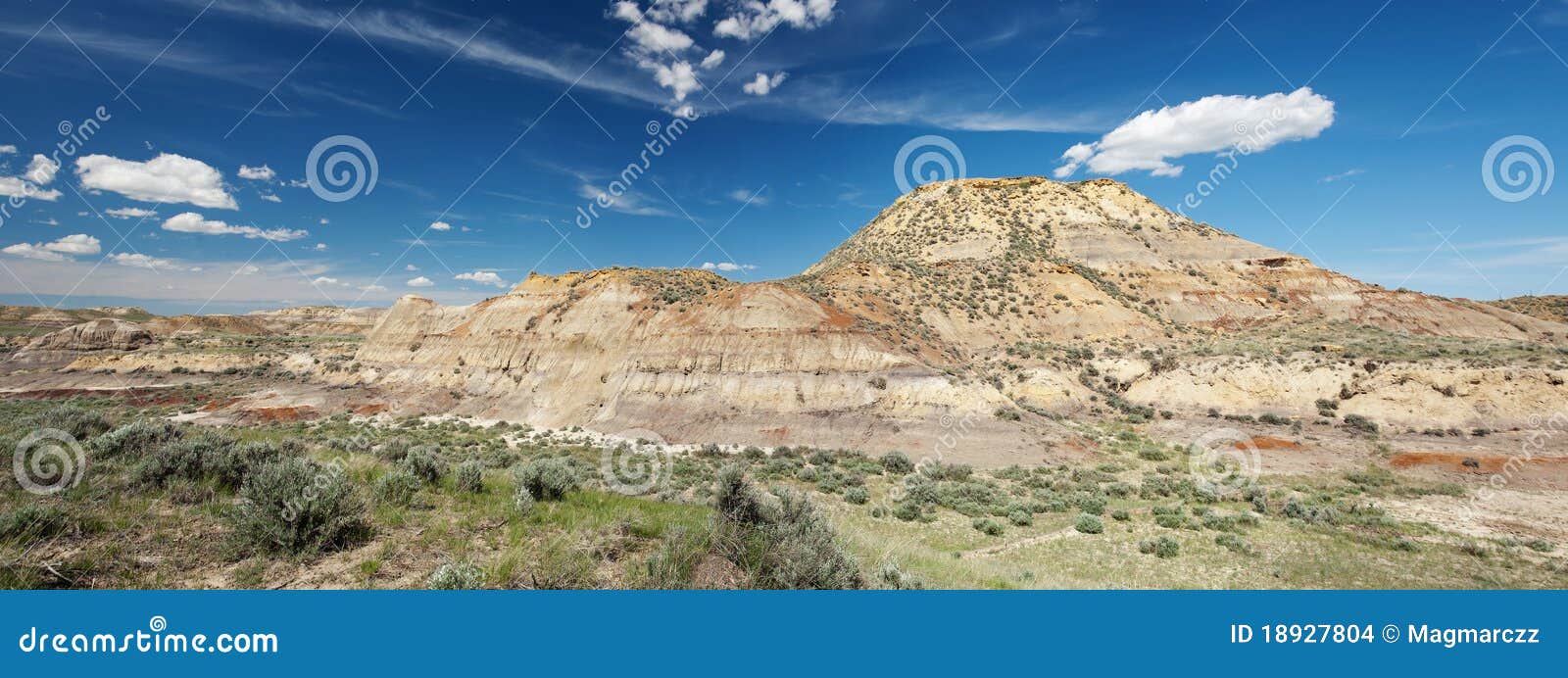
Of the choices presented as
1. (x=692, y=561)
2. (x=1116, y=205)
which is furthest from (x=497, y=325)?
(x=1116, y=205)

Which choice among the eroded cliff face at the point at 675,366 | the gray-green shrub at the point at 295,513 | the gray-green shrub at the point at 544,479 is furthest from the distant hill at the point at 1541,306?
the gray-green shrub at the point at 295,513

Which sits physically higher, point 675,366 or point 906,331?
point 906,331

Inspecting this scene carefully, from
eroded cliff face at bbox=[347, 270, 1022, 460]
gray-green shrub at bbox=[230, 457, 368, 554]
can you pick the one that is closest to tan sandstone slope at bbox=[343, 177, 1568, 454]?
eroded cliff face at bbox=[347, 270, 1022, 460]

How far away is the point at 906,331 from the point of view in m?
35.8

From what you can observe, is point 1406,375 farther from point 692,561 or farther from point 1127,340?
point 692,561

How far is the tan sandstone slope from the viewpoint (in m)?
28.6

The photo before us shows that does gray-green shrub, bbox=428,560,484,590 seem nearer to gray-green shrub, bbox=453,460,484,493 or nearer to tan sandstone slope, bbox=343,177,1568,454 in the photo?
gray-green shrub, bbox=453,460,484,493

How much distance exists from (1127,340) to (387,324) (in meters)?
62.1

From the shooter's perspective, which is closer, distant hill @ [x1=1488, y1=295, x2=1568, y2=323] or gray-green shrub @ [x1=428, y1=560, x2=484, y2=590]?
gray-green shrub @ [x1=428, y1=560, x2=484, y2=590]

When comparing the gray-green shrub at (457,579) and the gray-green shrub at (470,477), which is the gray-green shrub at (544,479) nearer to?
the gray-green shrub at (470,477)

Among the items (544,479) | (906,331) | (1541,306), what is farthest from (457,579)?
(1541,306)

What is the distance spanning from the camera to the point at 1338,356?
97.0 feet

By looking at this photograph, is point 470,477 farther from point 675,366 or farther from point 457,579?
point 675,366

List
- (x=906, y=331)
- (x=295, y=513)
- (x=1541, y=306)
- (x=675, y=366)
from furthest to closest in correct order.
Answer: (x=1541, y=306) → (x=906, y=331) → (x=675, y=366) → (x=295, y=513)
